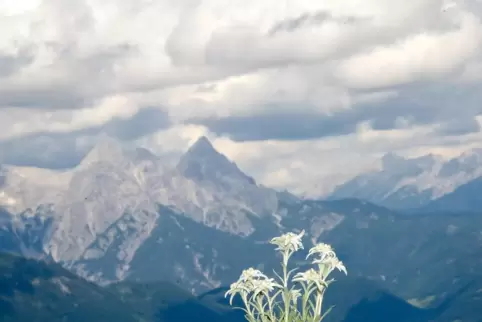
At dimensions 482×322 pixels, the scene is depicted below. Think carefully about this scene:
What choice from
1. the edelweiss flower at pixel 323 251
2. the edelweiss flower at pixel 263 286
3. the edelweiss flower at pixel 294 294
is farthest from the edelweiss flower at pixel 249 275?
the edelweiss flower at pixel 323 251

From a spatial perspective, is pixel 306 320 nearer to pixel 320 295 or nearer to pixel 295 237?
pixel 320 295

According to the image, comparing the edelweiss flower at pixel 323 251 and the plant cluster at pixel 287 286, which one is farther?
the edelweiss flower at pixel 323 251

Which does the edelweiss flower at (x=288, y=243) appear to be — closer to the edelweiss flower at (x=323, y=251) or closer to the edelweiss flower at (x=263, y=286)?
the edelweiss flower at (x=323, y=251)

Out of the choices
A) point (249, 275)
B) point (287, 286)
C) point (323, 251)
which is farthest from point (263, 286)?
point (323, 251)

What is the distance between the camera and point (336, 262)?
22.6 metres

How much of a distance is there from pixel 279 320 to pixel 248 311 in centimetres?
101

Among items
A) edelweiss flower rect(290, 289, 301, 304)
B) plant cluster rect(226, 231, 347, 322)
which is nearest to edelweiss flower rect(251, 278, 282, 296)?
plant cluster rect(226, 231, 347, 322)

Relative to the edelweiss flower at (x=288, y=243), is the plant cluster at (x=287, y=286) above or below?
below

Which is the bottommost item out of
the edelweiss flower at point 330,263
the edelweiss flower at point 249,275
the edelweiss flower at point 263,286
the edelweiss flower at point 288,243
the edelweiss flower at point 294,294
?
the edelweiss flower at point 294,294

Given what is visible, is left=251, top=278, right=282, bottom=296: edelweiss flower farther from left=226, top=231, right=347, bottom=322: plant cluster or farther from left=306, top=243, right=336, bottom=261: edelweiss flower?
left=306, top=243, right=336, bottom=261: edelweiss flower

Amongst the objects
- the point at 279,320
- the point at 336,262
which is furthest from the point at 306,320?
the point at 336,262

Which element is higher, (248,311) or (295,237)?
(295,237)

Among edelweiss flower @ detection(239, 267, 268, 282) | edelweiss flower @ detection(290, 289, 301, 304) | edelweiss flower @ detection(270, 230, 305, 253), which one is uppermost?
edelweiss flower @ detection(270, 230, 305, 253)

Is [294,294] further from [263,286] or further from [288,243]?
[288,243]
